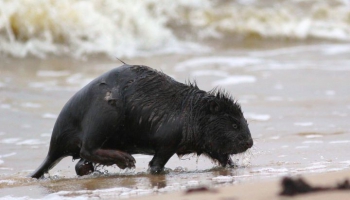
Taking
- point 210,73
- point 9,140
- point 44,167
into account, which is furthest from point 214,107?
point 210,73

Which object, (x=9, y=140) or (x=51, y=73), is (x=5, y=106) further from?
(x=51, y=73)

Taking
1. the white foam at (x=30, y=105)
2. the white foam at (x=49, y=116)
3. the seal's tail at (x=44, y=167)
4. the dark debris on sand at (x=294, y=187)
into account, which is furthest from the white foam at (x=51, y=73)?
the dark debris on sand at (x=294, y=187)

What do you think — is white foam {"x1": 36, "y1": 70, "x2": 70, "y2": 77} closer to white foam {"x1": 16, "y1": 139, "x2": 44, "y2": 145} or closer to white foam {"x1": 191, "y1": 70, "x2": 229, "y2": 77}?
white foam {"x1": 191, "y1": 70, "x2": 229, "y2": 77}

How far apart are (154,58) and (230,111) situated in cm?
981

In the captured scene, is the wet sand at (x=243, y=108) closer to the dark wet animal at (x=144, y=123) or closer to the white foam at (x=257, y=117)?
the white foam at (x=257, y=117)

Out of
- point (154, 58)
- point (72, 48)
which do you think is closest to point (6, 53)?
point (72, 48)

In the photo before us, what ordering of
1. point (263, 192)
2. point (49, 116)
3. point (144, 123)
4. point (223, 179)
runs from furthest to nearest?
point (49, 116), point (144, 123), point (223, 179), point (263, 192)

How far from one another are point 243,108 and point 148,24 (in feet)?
27.8

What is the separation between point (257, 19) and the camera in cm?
1978

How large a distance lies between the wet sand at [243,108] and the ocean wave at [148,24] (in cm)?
91

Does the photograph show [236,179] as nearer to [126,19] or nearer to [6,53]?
[6,53]

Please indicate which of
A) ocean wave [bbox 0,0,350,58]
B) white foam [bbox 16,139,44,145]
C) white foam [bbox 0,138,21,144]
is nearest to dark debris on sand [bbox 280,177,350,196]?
white foam [bbox 16,139,44,145]

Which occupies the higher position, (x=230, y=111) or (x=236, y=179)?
(x=230, y=111)

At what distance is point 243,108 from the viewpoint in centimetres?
1022
